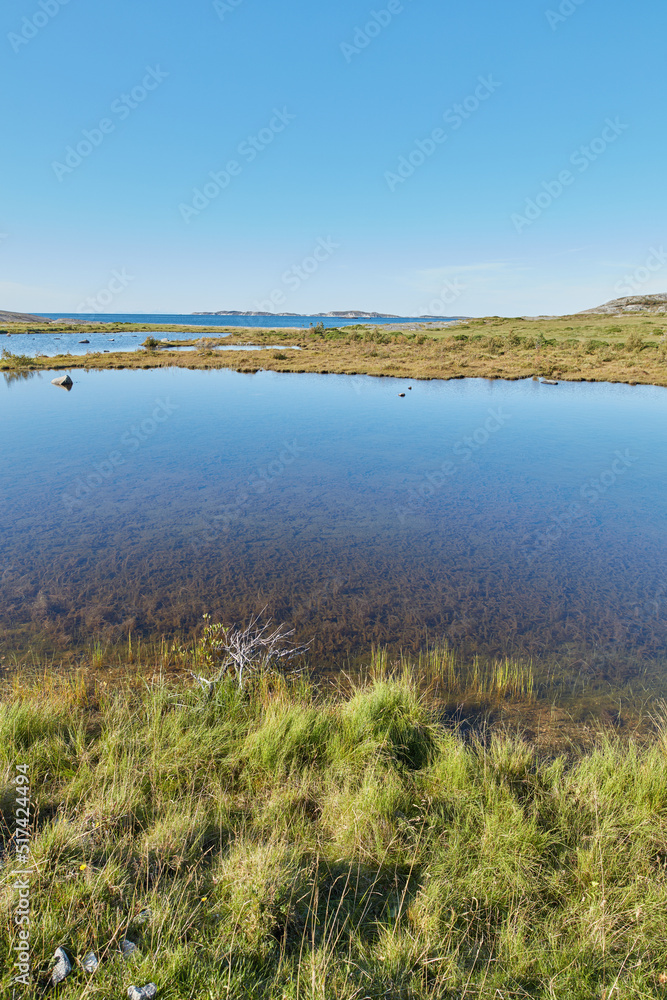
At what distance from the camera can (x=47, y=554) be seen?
1051 centimetres

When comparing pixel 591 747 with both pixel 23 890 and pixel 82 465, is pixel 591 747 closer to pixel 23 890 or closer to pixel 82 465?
pixel 23 890

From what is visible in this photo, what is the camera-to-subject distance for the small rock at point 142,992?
2486mm

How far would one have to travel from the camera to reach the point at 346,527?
12.3 m

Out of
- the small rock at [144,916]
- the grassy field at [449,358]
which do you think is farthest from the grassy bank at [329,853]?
the grassy field at [449,358]

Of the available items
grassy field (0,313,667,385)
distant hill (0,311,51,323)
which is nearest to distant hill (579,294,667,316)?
grassy field (0,313,667,385)

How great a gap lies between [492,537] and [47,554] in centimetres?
1071

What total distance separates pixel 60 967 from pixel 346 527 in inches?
397

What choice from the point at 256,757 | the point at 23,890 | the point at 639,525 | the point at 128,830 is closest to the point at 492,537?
the point at 639,525

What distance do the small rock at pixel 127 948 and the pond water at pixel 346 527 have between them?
463 cm

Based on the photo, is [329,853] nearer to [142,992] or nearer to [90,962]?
[142,992]

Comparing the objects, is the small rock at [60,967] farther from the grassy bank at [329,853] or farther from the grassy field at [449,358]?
the grassy field at [449,358]

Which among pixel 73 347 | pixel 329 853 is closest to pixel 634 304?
pixel 73 347

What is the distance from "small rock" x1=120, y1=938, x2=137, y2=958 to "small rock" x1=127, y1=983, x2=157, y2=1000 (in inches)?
7.9

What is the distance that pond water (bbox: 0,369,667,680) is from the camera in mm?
8242
